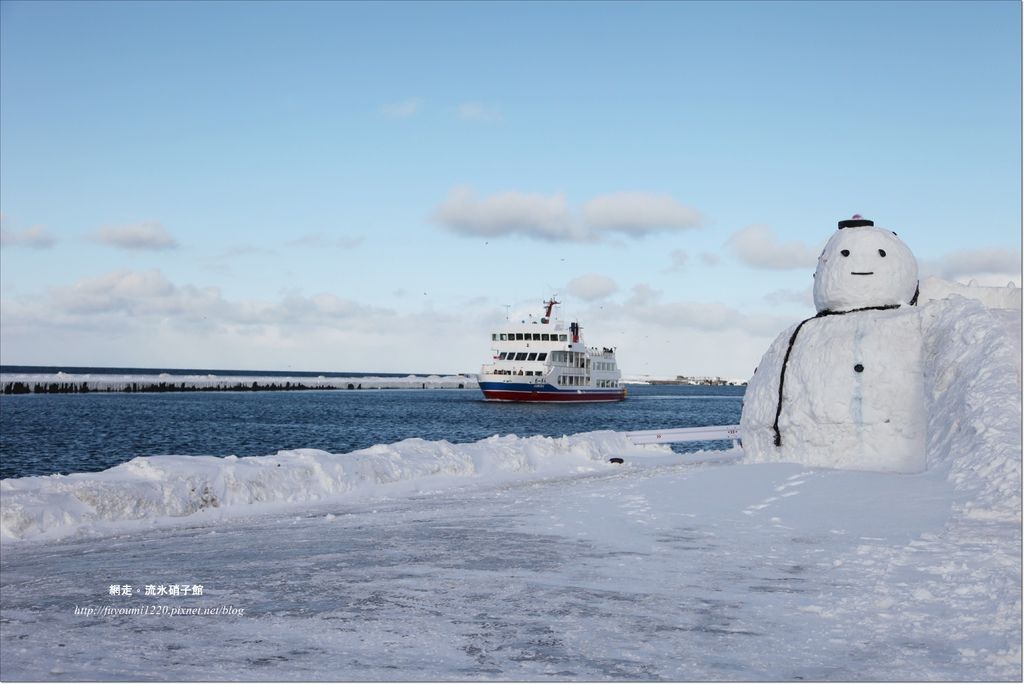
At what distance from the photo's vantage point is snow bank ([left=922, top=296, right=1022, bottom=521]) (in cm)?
1043

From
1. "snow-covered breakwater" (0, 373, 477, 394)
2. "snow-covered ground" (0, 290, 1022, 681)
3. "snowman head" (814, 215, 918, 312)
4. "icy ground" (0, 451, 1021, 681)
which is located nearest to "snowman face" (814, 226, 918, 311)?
"snowman head" (814, 215, 918, 312)

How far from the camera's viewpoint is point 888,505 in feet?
37.3

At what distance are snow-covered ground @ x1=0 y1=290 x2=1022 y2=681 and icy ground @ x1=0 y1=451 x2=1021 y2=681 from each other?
0.03m

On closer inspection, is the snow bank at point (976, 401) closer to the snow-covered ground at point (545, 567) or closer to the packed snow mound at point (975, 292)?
the snow-covered ground at point (545, 567)

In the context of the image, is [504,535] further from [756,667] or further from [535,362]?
[535,362]

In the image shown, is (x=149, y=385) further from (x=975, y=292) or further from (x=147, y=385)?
(x=975, y=292)

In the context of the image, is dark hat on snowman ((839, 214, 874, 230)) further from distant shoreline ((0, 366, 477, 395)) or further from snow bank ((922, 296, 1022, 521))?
distant shoreline ((0, 366, 477, 395))

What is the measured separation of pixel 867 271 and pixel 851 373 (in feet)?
6.94

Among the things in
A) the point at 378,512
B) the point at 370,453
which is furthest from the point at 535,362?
the point at 378,512

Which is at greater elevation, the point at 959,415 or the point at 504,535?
the point at 959,415

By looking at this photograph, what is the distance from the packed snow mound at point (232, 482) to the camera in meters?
11.4

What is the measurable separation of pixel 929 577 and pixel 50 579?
8353mm

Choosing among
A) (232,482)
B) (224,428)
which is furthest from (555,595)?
(224,428)

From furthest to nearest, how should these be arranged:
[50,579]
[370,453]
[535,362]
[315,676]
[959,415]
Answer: [535,362], [370,453], [959,415], [50,579], [315,676]
